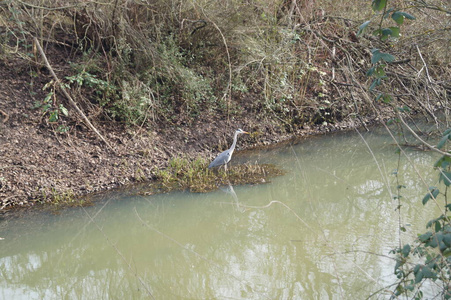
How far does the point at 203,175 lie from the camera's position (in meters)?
6.67

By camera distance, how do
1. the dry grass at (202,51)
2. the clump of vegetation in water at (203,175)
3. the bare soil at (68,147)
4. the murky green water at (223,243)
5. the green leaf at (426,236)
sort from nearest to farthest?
the green leaf at (426,236) < the murky green water at (223,243) < the bare soil at (68,147) < the clump of vegetation in water at (203,175) < the dry grass at (202,51)

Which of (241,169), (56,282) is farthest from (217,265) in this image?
(241,169)

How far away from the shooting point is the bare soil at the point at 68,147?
239 inches

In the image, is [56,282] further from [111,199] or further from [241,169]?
[241,169]

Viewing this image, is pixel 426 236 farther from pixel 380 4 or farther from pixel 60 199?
pixel 60 199

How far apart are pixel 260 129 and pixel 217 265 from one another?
4548mm

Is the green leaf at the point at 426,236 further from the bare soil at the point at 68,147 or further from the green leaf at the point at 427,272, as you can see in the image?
the bare soil at the point at 68,147

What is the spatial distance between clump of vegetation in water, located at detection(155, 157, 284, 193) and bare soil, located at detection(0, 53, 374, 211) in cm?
32

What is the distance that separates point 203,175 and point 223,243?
1.92 metres

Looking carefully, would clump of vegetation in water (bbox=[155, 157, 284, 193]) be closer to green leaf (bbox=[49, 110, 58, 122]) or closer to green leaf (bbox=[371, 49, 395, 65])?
green leaf (bbox=[49, 110, 58, 122])

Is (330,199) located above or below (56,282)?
above

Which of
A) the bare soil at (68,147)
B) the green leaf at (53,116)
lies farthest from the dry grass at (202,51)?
the green leaf at (53,116)

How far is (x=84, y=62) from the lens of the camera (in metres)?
7.53

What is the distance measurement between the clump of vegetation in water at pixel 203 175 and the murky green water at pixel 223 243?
0.22m
